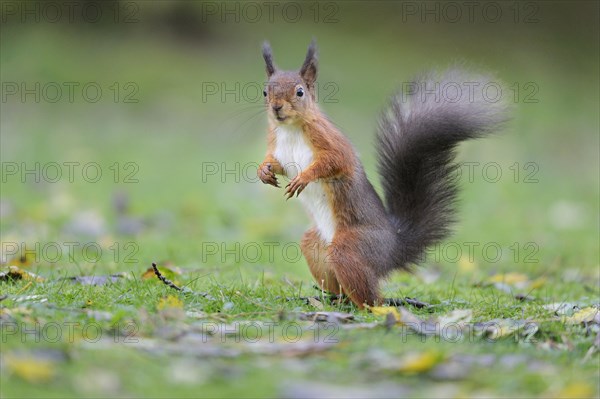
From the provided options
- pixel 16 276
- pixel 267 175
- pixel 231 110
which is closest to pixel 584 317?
pixel 267 175

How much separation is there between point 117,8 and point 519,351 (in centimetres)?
1001

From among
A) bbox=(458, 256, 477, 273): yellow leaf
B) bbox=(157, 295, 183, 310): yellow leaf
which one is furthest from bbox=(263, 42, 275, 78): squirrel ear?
bbox=(458, 256, 477, 273): yellow leaf

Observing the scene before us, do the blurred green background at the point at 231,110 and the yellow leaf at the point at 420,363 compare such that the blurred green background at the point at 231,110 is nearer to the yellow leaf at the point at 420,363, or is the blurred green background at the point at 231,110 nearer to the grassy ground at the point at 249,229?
the grassy ground at the point at 249,229

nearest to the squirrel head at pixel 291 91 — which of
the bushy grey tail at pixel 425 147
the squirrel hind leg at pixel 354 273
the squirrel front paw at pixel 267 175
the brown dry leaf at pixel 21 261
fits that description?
the squirrel front paw at pixel 267 175

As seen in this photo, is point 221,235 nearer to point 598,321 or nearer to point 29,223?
point 29,223

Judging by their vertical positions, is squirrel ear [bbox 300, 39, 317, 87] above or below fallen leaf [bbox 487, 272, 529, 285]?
above

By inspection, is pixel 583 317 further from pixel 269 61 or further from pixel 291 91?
pixel 269 61

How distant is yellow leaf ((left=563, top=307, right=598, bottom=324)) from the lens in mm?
2761

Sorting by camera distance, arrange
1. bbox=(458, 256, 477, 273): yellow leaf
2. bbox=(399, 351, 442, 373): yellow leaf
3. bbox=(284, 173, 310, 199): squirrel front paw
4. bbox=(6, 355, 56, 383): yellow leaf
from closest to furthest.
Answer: bbox=(6, 355, 56, 383): yellow leaf → bbox=(399, 351, 442, 373): yellow leaf → bbox=(284, 173, 310, 199): squirrel front paw → bbox=(458, 256, 477, 273): yellow leaf

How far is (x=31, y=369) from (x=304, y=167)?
148 cm

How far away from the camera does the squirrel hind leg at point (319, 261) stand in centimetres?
320

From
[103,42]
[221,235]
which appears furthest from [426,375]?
[103,42]

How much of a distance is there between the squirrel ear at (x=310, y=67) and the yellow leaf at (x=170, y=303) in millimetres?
1001

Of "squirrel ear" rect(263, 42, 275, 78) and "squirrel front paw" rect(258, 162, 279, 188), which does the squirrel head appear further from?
"squirrel front paw" rect(258, 162, 279, 188)
